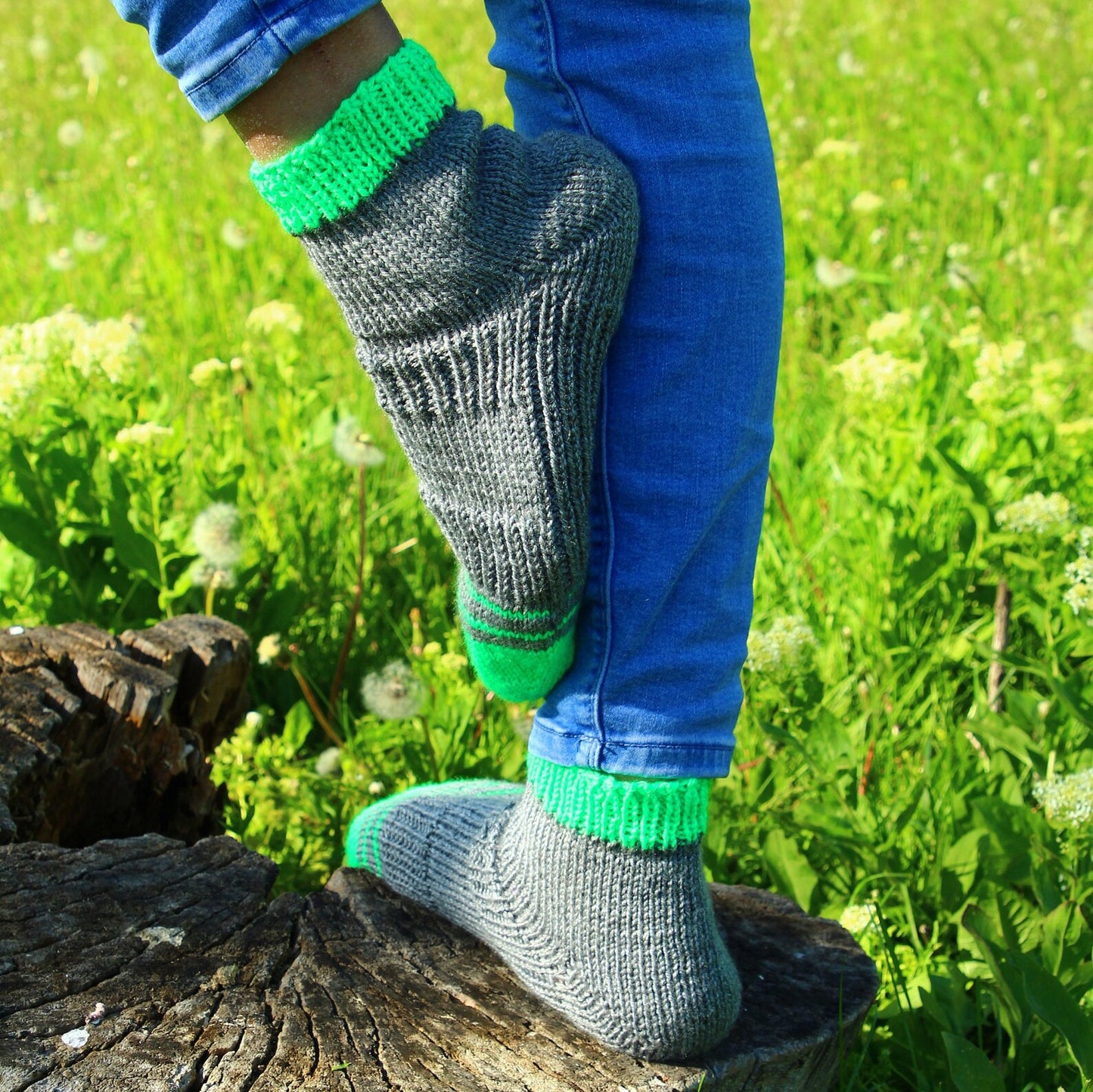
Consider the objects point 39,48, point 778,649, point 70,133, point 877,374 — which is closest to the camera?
point 778,649

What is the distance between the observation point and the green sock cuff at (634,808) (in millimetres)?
1169

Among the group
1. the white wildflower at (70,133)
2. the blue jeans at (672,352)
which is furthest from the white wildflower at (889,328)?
the white wildflower at (70,133)

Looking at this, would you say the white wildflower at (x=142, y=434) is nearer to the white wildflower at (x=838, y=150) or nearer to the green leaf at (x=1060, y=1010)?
the green leaf at (x=1060, y=1010)

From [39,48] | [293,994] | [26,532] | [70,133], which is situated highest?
[39,48]

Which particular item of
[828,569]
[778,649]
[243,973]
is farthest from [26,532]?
[828,569]

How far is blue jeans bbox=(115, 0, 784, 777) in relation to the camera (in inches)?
41.7

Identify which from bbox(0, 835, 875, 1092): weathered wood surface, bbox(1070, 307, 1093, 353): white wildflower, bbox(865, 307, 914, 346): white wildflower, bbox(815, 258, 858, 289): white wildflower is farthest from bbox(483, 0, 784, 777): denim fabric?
bbox(815, 258, 858, 289): white wildflower

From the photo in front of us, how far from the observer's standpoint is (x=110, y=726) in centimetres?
152

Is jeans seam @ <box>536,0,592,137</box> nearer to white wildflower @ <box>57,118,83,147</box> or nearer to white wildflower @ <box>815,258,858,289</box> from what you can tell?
white wildflower @ <box>815,258,858,289</box>

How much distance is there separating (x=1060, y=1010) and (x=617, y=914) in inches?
16.0

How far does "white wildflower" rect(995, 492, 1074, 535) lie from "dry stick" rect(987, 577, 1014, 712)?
0.42 feet

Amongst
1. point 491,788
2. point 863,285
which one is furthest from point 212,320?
point 491,788

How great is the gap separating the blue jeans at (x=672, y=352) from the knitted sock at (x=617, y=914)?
0.16ft

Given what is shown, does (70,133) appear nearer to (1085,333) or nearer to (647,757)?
(1085,333)
